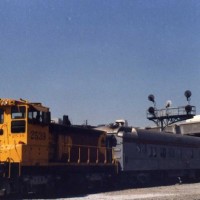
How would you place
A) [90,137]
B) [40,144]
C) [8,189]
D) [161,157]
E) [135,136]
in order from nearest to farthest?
1. [8,189]
2. [40,144]
3. [90,137]
4. [135,136]
5. [161,157]

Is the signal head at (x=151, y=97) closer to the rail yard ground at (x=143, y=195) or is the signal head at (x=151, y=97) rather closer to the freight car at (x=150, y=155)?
the freight car at (x=150, y=155)

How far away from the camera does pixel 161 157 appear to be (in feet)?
84.1

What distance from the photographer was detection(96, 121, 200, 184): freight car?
22.4 meters

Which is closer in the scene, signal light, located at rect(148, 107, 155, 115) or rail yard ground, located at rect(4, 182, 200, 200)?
rail yard ground, located at rect(4, 182, 200, 200)

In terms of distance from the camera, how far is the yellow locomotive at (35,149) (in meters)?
15.8

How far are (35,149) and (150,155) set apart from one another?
9.76 m

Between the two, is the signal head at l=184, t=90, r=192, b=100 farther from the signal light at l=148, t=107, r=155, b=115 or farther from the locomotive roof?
the locomotive roof

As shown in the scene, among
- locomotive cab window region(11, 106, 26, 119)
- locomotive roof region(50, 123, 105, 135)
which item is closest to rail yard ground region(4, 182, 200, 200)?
locomotive roof region(50, 123, 105, 135)

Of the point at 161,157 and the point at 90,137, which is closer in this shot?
the point at 90,137

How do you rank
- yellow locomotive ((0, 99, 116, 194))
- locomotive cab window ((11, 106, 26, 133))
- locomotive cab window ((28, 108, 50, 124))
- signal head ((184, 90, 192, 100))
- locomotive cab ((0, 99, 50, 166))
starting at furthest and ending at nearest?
1. signal head ((184, 90, 192, 100))
2. locomotive cab window ((28, 108, 50, 124))
3. locomotive cab window ((11, 106, 26, 133))
4. locomotive cab ((0, 99, 50, 166))
5. yellow locomotive ((0, 99, 116, 194))

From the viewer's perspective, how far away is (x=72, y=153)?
1959cm

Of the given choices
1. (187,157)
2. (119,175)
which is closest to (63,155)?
(119,175)

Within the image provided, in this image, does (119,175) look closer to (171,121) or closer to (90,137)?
(90,137)

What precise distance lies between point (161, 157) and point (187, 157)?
4.11m
